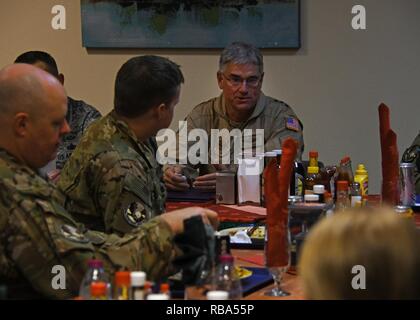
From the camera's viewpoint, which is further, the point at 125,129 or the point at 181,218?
the point at 125,129

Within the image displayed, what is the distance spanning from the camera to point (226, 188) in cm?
384

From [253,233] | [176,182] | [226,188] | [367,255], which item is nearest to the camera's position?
[367,255]

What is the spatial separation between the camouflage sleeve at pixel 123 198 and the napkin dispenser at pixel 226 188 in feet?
2.97

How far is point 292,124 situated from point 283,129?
6cm

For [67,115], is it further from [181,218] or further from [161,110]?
[181,218]

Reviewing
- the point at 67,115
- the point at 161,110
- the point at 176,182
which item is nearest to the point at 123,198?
the point at 161,110

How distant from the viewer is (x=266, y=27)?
5.40 m

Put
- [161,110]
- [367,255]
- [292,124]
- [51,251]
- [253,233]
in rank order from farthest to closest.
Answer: [292,124]
[161,110]
[253,233]
[51,251]
[367,255]

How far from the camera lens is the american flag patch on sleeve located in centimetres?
461

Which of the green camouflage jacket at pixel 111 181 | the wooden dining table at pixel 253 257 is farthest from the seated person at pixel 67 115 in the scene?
the green camouflage jacket at pixel 111 181

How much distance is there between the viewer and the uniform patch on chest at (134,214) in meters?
2.89

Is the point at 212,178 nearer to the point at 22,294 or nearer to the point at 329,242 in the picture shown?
the point at 22,294

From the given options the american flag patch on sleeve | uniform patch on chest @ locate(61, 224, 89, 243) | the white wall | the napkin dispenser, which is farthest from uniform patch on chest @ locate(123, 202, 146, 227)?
the white wall

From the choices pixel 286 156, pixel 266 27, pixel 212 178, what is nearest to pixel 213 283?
A: pixel 286 156
